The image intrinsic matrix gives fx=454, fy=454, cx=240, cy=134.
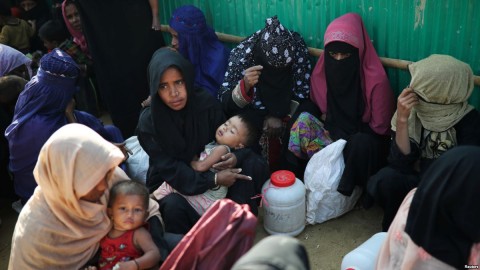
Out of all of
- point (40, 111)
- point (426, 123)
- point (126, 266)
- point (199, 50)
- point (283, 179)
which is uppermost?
point (199, 50)

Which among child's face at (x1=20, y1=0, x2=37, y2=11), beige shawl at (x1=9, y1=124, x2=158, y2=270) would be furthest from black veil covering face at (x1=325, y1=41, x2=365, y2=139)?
child's face at (x1=20, y1=0, x2=37, y2=11)

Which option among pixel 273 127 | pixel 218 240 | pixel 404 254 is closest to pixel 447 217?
pixel 404 254

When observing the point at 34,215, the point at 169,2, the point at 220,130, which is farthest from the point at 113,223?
the point at 169,2

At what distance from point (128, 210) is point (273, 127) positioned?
65.7 inches

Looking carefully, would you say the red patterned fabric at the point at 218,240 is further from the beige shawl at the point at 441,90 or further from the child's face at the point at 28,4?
the child's face at the point at 28,4

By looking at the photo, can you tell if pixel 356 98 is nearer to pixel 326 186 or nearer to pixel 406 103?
pixel 406 103

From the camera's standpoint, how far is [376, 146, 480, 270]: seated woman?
1826 mm

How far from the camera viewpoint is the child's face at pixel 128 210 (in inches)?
99.1

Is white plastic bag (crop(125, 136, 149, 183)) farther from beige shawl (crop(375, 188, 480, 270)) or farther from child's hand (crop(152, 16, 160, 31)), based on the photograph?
beige shawl (crop(375, 188, 480, 270))

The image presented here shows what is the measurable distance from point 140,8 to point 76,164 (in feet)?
9.12

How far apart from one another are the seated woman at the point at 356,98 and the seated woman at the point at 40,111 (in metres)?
2.05

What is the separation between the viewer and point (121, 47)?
4.62 meters

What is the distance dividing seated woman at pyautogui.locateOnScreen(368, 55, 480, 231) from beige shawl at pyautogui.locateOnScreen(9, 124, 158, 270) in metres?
1.81

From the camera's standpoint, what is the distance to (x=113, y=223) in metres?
2.60
